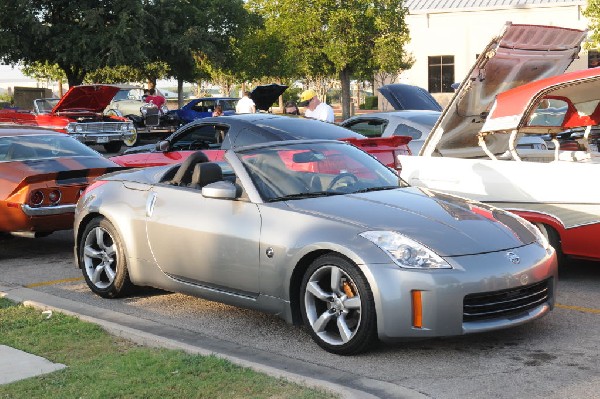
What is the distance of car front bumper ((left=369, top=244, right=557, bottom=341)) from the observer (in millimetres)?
5973

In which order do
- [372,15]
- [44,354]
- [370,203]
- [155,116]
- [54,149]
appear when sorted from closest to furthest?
[44,354]
[370,203]
[54,149]
[155,116]
[372,15]

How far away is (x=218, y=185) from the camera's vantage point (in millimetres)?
7164

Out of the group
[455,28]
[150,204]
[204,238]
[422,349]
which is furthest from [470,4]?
[422,349]

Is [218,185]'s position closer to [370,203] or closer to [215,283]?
[215,283]

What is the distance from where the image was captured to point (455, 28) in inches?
1866

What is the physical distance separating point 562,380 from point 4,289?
5142 mm

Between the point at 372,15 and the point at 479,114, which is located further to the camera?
the point at 372,15

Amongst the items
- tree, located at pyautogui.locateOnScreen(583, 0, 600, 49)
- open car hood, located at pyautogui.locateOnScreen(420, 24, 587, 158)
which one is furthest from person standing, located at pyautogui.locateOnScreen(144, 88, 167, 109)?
open car hood, located at pyautogui.locateOnScreen(420, 24, 587, 158)

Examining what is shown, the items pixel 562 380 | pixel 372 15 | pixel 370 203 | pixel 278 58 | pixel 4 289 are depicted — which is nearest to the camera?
pixel 562 380

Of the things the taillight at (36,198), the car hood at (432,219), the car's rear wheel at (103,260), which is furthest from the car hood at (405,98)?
the car hood at (432,219)

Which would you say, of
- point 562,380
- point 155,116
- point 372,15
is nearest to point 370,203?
point 562,380

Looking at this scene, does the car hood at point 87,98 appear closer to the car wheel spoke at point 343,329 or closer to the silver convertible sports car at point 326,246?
the silver convertible sports car at point 326,246

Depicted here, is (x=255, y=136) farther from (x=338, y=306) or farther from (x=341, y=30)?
(x=341, y=30)

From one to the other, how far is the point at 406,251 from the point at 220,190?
1.65 meters
